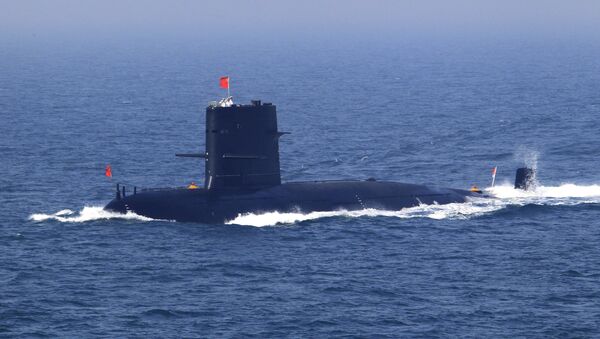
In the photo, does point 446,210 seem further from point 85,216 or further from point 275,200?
point 85,216

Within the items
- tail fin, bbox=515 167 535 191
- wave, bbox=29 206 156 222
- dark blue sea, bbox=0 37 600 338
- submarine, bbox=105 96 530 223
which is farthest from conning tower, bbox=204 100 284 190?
tail fin, bbox=515 167 535 191

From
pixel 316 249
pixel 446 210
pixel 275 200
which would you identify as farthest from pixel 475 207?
pixel 316 249

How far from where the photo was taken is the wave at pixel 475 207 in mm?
81312

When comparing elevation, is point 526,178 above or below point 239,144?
below

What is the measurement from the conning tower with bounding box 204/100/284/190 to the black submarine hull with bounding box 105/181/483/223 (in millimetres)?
992

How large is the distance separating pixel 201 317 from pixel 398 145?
6275 centimetres

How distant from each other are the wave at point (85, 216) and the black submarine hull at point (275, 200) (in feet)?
1.15

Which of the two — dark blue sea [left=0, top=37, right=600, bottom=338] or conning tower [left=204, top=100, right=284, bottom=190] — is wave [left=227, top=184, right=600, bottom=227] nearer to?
dark blue sea [left=0, top=37, right=600, bottom=338]

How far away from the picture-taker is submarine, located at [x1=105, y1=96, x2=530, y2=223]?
8031 cm

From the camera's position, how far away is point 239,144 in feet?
268

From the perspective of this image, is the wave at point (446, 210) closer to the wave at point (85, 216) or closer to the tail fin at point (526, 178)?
the wave at point (85, 216)

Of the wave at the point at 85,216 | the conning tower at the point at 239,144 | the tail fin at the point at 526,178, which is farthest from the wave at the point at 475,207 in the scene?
the wave at the point at 85,216

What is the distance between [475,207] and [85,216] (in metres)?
27.3

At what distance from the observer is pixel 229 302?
208 ft
